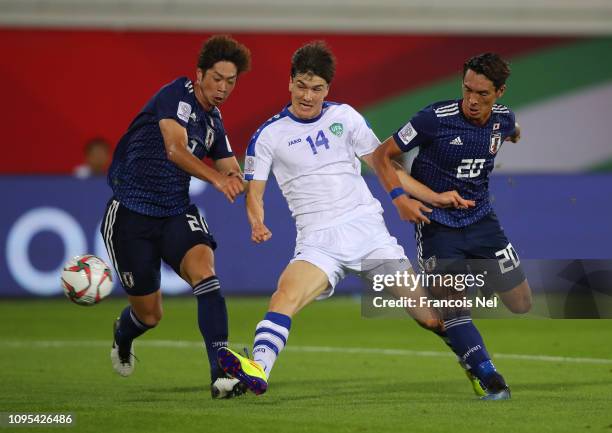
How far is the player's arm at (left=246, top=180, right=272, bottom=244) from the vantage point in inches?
301

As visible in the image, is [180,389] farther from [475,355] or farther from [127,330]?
[475,355]

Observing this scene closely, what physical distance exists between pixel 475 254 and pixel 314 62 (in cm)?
157

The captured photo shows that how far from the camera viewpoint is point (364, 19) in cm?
2105

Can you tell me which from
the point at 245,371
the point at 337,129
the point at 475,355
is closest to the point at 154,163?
the point at 337,129

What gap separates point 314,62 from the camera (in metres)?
7.92

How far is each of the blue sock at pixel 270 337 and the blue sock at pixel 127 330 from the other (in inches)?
68.4

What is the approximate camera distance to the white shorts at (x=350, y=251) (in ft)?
25.9

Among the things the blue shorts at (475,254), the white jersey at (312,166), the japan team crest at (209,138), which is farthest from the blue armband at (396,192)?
the japan team crest at (209,138)

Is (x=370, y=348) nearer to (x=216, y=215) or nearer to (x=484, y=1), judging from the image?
(x=216, y=215)

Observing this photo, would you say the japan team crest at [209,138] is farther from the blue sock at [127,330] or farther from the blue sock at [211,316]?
the blue sock at [127,330]

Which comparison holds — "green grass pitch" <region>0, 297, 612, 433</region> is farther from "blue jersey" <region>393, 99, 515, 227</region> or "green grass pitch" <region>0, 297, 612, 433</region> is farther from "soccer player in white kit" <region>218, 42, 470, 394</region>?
"blue jersey" <region>393, 99, 515, 227</region>

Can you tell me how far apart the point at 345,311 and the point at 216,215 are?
6.32 ft

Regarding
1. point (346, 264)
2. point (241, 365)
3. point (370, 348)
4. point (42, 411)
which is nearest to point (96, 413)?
point (42, 411)

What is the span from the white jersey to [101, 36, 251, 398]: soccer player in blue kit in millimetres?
266
